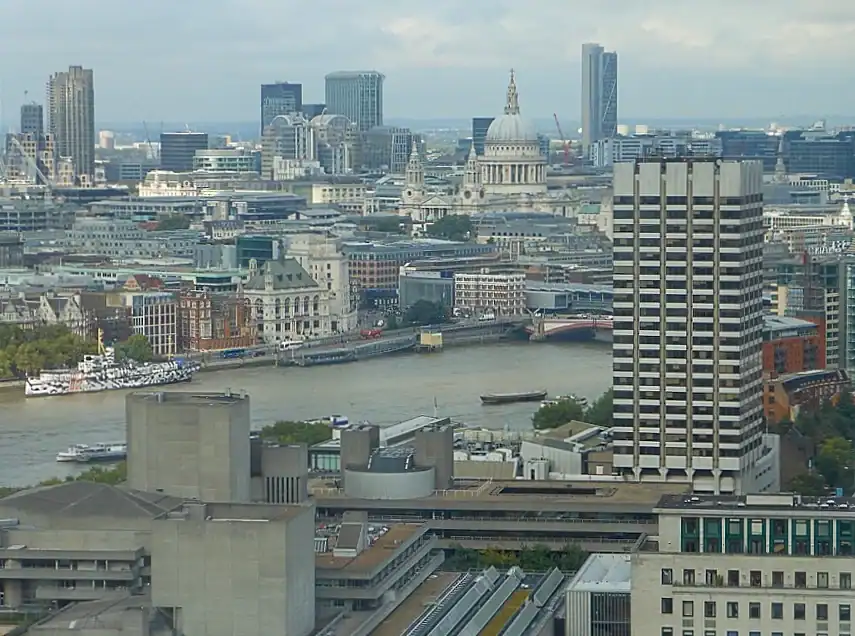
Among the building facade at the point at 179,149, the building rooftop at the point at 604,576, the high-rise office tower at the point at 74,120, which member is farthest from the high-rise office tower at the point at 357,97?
the building rooftop at the point at 604,576

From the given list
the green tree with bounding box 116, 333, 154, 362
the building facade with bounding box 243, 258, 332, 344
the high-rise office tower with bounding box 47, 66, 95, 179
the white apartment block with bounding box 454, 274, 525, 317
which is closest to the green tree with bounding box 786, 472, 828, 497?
the green tree with bounding box 116, 333, 154, 362

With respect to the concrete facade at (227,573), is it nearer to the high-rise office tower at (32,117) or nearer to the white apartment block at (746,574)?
the white apartment block at (746,574)

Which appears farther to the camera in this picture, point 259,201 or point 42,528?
point 259,201

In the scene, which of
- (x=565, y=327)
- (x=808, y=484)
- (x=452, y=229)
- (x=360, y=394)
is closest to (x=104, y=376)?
(x=360, y=394)

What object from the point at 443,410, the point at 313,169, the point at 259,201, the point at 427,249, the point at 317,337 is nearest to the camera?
the point at 443,410

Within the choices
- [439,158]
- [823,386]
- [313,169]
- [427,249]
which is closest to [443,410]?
[823,386]

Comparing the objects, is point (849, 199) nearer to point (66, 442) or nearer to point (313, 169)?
point (313, 169)

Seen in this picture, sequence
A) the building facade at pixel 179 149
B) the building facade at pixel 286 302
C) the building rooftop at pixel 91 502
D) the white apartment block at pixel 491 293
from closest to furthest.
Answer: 1. the building rooftop at pixel 91 502
2. the building facade at pixel 286 302
3. the white apartment block at pixel 491 293
4. the building facade at pixel 179 149
